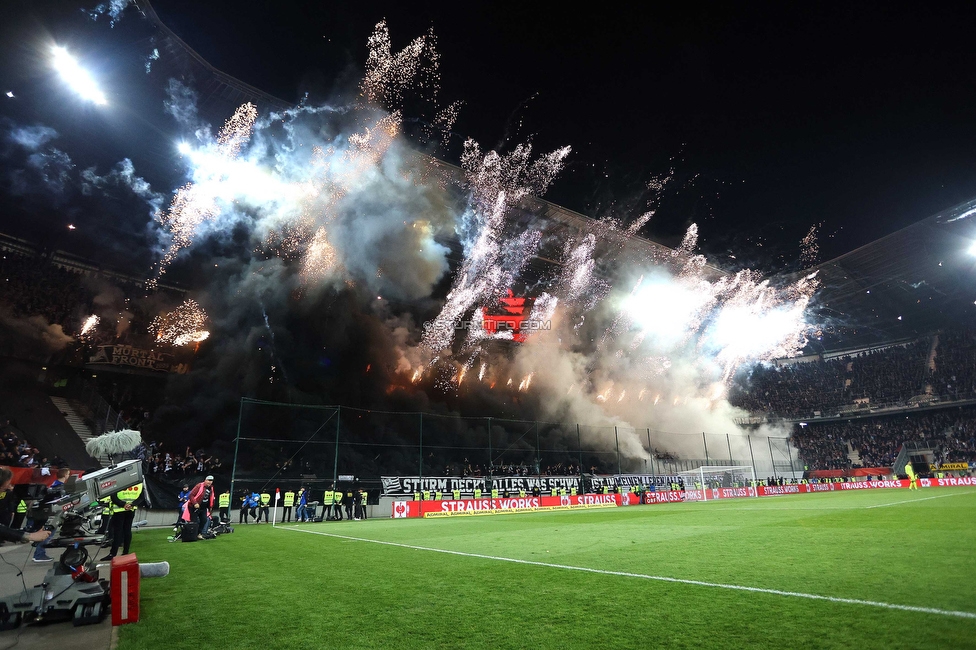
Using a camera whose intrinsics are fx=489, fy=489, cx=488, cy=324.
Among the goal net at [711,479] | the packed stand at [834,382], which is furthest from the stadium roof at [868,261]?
the goal net at [711,479]

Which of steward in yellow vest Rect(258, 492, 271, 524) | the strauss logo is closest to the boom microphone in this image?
steward in yellow vest Rect(258, 492, 271, 524)

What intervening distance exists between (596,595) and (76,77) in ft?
100.0

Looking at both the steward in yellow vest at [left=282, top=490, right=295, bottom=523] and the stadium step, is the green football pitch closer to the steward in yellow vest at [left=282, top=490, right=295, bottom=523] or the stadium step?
the steward in yellow vest at [left=282, top=490, right=295, bottom=523]

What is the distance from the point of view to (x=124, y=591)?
4.94 m

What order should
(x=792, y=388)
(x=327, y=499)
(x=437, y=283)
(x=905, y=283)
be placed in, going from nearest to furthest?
(x=327, y=499) → (x=905, y=283) → (x=437, y=283) → (x=792, y=388)

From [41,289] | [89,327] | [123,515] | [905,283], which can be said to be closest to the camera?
[123,515]

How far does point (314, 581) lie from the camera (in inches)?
269

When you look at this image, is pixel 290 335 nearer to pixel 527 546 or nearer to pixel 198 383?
pixel 198 383

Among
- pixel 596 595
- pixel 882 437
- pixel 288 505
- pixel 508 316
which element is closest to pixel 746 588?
pixel 596 595

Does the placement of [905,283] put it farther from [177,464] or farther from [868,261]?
[177,464]

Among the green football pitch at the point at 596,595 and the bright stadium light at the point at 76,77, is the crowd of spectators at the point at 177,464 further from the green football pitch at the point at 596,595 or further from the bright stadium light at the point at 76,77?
the green football pitch at the point at 596,595

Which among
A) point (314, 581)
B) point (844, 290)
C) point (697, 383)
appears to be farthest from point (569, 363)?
point (314, 581)

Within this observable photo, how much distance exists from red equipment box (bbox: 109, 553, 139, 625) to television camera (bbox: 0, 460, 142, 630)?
0.49m

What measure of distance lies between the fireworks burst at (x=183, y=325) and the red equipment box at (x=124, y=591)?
39859mm
